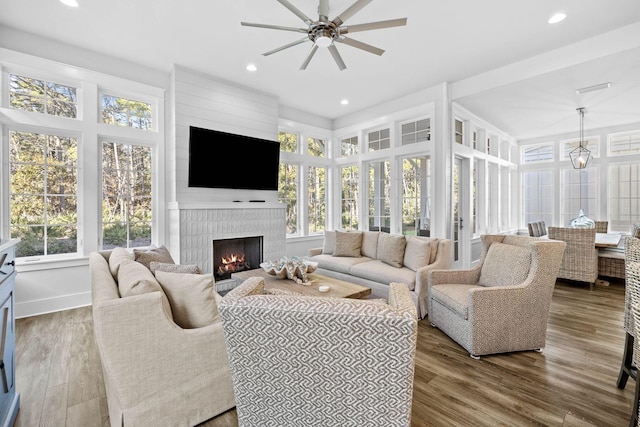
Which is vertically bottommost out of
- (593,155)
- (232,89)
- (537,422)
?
(537,422)

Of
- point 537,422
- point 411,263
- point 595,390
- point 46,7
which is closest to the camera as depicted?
point 537,422

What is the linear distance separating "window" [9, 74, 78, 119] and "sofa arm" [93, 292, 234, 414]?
11.6ft

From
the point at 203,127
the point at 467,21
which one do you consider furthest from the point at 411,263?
the point at 203,127

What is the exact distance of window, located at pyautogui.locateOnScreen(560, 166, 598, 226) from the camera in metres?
6.41

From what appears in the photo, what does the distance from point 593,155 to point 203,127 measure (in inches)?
316

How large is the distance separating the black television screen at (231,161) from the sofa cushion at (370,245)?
1810 mm

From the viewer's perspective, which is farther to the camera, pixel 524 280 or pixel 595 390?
pixel 524 280

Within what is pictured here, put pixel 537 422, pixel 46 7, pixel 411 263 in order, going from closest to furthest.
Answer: pixel 537 422 → pixel 46 7 → pixel 411 263

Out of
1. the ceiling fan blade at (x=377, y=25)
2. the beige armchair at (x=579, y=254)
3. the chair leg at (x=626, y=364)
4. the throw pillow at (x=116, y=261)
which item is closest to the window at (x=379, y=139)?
the beige armchair at (x=579, y=254)

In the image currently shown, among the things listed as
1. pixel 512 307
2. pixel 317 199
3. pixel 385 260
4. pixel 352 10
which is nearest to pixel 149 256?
pixel 352 10

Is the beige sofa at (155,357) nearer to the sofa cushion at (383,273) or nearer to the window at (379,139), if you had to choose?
the sofa cushion at (383,273)

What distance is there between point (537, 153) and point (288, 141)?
6.17 meters

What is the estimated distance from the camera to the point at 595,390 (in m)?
1.98

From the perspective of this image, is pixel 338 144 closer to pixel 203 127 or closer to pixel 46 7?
pixel 203 127
